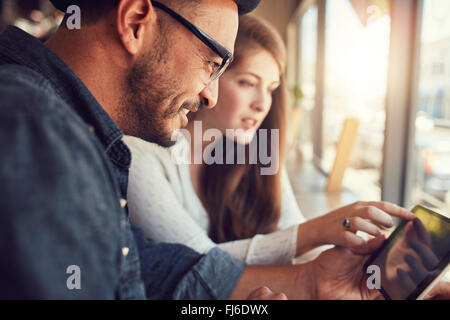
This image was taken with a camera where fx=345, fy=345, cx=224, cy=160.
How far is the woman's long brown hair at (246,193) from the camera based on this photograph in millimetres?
1179

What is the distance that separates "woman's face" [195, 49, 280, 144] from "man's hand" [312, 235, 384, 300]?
0.44 metres

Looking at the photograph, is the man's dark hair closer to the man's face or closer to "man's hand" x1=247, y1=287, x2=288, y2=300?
the man's face

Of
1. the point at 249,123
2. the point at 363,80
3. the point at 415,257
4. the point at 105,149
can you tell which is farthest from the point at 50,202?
the point at 363,80

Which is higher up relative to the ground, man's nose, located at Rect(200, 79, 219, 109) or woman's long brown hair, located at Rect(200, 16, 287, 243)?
man's nose, located at Rect(200, 79, 219, 109)

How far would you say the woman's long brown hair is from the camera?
118cm

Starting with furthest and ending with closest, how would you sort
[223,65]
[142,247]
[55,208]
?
[142,247] < [223,65] < [55,208]

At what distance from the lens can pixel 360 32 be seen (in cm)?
190

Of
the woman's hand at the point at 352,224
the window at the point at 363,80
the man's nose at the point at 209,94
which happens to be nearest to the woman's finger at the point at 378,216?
the woman's hand at the point at 352,224

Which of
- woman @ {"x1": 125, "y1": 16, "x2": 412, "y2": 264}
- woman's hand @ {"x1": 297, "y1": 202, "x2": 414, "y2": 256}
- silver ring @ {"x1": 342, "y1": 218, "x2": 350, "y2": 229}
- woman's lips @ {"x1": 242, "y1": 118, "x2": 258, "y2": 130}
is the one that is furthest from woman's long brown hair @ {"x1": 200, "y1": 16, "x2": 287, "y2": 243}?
silver ring @ {"x1": 342, "y1": 218, "x2": 350, "y2": 229}

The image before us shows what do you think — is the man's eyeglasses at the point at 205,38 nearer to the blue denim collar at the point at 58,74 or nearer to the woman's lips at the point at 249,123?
the blue denim collar at the point at 58,74

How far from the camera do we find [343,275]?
2.63ft
